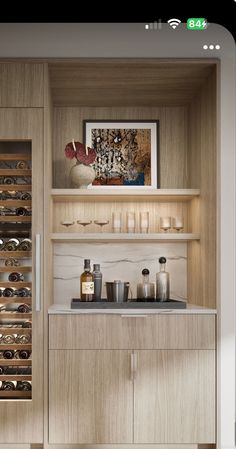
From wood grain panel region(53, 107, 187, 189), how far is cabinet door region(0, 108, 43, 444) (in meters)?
0.64

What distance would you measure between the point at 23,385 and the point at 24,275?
2.09 feet

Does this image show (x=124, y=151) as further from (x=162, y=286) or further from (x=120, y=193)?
(x=162, y=286)

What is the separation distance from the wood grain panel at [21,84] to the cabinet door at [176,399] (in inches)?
63.3

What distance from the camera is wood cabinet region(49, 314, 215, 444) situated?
3.73 meters

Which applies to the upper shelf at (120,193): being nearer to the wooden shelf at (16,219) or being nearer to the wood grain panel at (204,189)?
the wood grain panel at (204,189)

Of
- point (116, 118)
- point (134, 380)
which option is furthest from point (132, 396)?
point (116, 118)

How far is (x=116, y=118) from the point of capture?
14.6 feet

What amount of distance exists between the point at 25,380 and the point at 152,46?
2071 mm

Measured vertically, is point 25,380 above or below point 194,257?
below

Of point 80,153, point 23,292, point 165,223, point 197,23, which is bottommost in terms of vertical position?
point 23,292

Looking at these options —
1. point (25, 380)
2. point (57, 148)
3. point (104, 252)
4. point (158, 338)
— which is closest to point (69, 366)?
point (25, 380)

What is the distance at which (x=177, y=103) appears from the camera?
4398 mm

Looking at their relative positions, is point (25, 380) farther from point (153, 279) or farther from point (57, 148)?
point (57, 148)

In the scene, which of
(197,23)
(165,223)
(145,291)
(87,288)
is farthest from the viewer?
(165,223)
